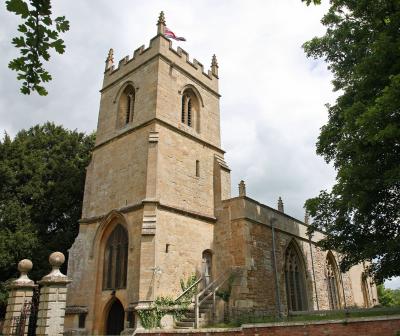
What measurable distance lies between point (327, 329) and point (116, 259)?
10.8m

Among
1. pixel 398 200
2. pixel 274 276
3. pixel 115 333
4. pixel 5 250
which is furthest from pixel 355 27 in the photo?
pixel 5 250

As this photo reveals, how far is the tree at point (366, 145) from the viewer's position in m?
10.1

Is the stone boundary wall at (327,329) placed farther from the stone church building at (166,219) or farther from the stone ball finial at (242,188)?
the stone ball finial at (242,188)

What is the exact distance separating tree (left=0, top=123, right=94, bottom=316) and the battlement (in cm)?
538

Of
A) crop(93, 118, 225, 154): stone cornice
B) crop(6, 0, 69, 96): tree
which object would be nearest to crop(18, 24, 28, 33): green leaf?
crop(6, 0, 69, 96): tree

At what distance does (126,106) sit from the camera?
71.1 feet

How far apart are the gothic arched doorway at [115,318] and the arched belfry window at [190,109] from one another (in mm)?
9794

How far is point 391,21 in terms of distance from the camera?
1059 centimetres

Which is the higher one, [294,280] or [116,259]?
[116,259]

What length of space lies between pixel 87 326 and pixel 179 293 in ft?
14.7

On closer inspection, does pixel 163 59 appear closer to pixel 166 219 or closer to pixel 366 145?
pixel 166 219

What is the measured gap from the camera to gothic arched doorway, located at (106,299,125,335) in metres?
16.7

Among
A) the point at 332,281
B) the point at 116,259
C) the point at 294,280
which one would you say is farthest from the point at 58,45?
the point at 332,281

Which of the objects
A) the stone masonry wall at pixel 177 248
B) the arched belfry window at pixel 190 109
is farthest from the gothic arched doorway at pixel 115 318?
the arched belfry window at pixel 190 109
